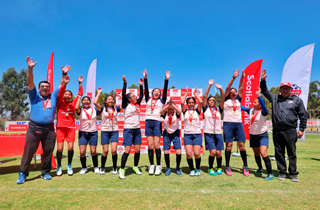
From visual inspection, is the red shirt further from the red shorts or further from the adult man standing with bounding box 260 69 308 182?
the adult man standing with bounding box 260 69 308 182

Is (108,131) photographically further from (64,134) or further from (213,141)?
(213,141)

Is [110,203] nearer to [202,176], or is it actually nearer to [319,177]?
[202,176]

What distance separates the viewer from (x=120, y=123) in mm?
8539

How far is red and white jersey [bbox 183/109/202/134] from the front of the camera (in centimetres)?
455

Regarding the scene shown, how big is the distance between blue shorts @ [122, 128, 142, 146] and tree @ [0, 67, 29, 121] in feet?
178

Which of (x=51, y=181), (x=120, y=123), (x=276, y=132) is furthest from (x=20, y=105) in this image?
(x=276, y=132)

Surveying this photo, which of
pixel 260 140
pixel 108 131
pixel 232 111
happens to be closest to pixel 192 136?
pixel 232 111

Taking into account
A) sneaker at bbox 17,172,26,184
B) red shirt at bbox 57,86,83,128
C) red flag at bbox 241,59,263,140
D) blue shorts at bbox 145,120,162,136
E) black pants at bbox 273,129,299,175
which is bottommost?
sneaker at bbox 17,172,26,184

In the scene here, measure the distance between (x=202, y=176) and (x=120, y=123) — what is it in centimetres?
509

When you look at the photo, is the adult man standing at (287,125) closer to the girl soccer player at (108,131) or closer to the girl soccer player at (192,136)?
the girl soccer player at (192,136)

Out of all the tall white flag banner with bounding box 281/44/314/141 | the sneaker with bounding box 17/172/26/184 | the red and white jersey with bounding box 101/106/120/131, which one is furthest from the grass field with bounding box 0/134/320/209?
the tall white flag banner with bounding box 281/44/314/141

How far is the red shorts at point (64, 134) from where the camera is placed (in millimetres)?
4620

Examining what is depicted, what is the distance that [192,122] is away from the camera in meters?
4.59

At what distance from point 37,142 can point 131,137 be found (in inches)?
84.7
